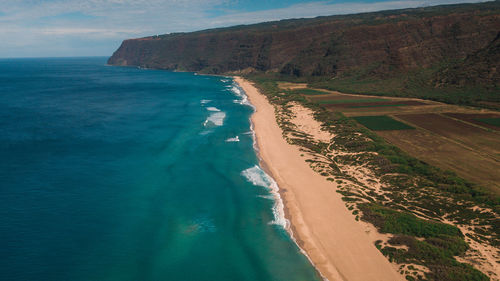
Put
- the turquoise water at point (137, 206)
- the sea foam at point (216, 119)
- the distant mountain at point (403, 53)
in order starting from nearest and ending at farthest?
the turquoise water at point (137, 206) → the sea foam at point (216, 119) → the distant mountain at point (403, 53)

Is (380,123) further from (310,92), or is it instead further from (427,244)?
(310,92)

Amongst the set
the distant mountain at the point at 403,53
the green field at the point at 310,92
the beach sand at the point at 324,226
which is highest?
the distant mountain at the point at 403,53

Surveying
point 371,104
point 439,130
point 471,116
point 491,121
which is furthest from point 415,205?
point 371,104

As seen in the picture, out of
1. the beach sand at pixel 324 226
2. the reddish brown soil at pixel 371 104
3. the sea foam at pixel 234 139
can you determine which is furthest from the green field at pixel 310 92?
the beach sand at pixel 324 226

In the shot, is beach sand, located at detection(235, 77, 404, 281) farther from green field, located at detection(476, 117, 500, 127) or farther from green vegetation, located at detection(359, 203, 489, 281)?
green field, located at detection(476, 117, 500, 127)

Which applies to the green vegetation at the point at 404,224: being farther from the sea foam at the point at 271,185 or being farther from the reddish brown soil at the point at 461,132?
the reddish brown soil at the point at 461,132

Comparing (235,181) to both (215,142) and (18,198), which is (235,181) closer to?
(215,142)
